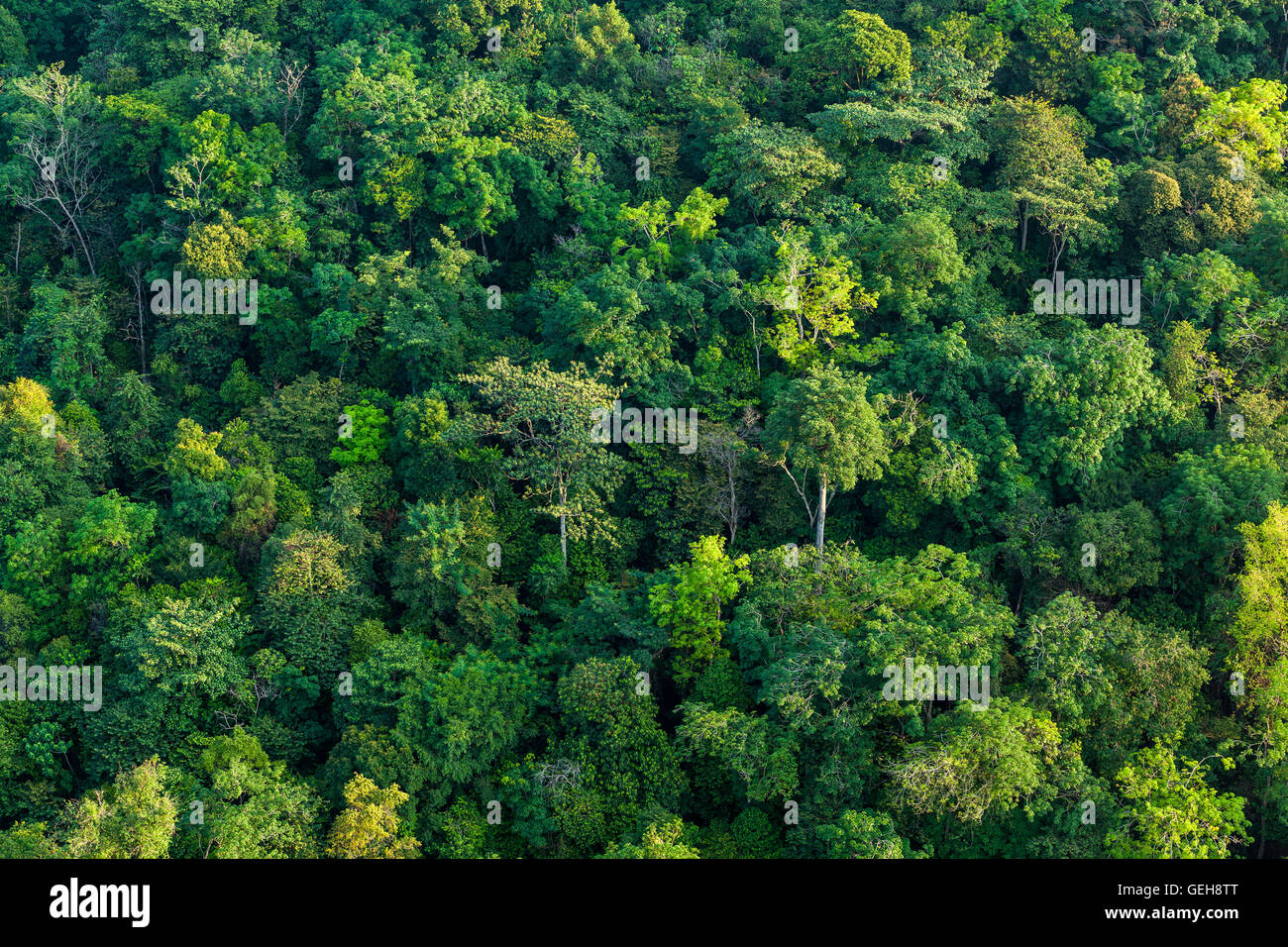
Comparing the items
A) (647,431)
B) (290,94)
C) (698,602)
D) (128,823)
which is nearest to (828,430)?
(698,602)

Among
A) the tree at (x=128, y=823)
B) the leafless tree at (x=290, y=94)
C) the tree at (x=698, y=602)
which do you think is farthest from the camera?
the leafless tree at (x=290, y=94)

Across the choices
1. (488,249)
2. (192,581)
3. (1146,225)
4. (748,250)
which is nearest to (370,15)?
(488,249)

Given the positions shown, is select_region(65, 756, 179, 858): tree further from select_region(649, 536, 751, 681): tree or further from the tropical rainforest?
select_region(649, 536, 751, 681): tree

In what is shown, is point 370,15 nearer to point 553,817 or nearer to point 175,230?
point 175,230

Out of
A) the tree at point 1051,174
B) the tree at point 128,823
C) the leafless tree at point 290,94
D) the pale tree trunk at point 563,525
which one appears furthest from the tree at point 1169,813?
the leafless tree at point 290,94

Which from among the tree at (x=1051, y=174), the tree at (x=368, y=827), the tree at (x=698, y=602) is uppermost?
the tree at (x=1051, y=174)

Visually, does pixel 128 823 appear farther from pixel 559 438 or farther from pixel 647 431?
pixel 647 431

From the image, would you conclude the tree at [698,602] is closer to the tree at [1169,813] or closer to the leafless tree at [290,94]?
the tree at [1169,813]
